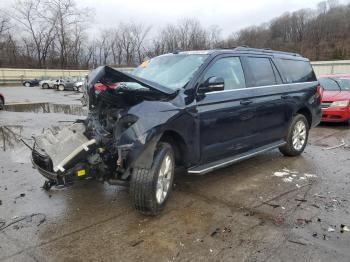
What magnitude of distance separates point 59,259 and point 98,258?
353 millimetres

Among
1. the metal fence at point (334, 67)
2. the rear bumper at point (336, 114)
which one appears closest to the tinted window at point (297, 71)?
the rear bumper at point (336, 114)

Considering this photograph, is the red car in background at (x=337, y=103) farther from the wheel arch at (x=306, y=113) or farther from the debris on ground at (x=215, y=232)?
the debris on ground at (x=215, y=232)

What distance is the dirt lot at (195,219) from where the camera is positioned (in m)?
3.51

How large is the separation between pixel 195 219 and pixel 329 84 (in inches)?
388

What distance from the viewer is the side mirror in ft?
15.5

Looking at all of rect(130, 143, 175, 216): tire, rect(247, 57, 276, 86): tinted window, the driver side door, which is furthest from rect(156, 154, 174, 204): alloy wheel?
rect(247, 57, 276, 86): tinted window

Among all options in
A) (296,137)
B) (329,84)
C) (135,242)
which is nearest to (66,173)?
(135,242)

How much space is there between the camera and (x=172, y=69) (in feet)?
17.1

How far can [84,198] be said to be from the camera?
4.91 m

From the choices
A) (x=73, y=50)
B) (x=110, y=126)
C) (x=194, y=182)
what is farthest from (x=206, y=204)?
(x=73, y=50)

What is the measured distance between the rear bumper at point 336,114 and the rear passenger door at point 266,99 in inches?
198

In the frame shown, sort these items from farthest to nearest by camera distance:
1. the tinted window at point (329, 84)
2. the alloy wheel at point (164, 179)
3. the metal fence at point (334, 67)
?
the metal fence at point (334, 67), the tinted window at point (329, 84), the alloy wheel at point (164, 179)

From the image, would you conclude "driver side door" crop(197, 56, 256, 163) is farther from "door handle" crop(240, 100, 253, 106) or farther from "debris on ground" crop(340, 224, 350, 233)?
"debris on ground" crop(340, 224, 350, 233)

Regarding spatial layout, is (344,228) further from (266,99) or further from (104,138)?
(104,138)
